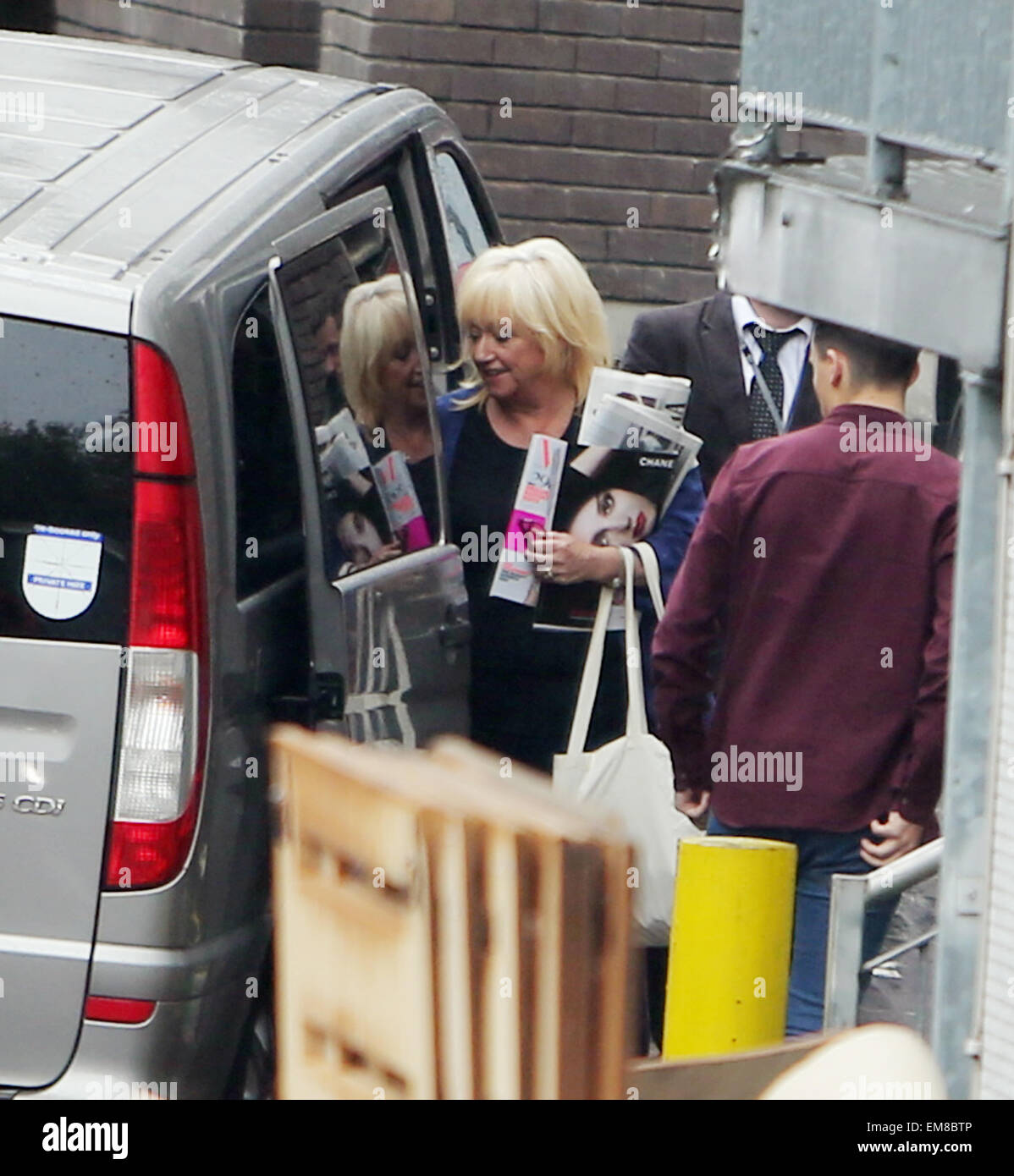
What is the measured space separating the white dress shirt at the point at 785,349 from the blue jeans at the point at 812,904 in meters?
1.89

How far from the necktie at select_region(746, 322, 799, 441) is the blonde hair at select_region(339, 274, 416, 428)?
1.70 m

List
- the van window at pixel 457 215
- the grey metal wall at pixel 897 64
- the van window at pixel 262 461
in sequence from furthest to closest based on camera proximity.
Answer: the van window at pixel 457 215
the van window at pixel 262 461
the grey metal wall at pixel 897 64

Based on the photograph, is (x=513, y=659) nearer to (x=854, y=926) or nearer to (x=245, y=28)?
(x=854, y=926)

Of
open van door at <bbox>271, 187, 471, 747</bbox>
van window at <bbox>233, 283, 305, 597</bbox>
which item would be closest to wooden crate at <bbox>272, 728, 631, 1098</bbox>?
van window at <bbox>233, 283, 305, 597</bbox>

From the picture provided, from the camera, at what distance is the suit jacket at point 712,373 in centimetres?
598

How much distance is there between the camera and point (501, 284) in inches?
189

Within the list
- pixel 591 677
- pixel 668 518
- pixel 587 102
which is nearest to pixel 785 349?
pixel 668 518

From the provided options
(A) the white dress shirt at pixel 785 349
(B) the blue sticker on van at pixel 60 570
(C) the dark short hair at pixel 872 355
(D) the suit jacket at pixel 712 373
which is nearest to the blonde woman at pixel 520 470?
(C) the dark short hair at pixel 872 355

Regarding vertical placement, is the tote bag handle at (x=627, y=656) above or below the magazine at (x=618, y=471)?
below

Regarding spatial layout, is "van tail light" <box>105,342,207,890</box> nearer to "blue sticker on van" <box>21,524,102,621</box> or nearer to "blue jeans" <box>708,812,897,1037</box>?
"blue sticker on van" <box>21,524,102,621</box>

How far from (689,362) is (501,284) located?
1.35 m

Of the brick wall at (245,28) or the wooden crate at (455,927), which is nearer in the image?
the wooden crate at (455,927)

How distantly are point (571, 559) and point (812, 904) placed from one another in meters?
A: 0.91

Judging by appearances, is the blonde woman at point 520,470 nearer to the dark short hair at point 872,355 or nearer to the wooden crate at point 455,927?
the dark short hair at point 872,355
